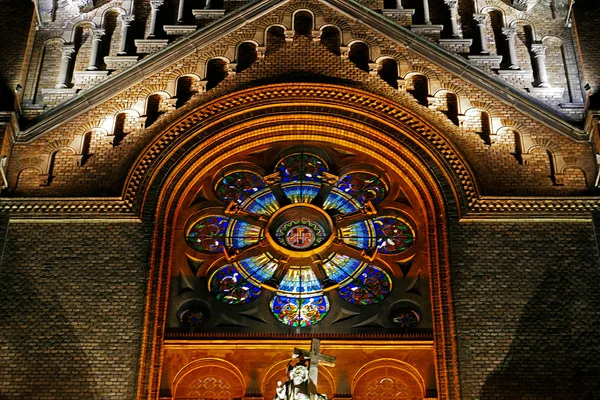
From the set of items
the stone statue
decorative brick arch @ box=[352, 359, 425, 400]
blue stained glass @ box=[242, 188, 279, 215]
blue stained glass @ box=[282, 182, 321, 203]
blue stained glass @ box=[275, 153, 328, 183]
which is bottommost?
the stone statue

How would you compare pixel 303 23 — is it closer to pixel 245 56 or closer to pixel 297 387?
pixel 245 56

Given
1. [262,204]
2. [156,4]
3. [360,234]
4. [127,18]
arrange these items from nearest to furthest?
[360,234] → [262,204] → [127,18] → [156,4]

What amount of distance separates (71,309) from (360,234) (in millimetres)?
6341

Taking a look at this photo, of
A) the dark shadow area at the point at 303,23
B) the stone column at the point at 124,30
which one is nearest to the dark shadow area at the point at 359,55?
the dark shadow area at the point at 303,23

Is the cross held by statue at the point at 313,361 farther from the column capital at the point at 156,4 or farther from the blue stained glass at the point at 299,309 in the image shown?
the column capital at the point at 156,4

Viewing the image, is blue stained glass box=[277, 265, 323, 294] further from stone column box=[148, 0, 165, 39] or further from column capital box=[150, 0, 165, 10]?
column capital box=[150, 0, 165, 10]

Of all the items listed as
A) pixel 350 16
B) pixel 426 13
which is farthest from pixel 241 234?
pixel 426 13

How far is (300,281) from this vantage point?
2530cm

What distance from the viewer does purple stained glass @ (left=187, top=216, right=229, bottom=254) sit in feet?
84.5

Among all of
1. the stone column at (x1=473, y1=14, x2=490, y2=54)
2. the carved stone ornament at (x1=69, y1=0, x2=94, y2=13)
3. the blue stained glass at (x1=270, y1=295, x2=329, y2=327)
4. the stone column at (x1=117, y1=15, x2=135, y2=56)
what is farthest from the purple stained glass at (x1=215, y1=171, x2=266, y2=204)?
the stone column at (x1=473, y1=14, x2=490, y2=54)

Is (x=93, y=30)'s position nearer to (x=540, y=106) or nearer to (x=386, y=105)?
(x=386, y=105)

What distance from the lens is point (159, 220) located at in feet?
83.0

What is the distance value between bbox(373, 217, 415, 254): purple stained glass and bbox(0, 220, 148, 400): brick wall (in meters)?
5.06

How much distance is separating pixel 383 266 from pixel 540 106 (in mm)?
4985
